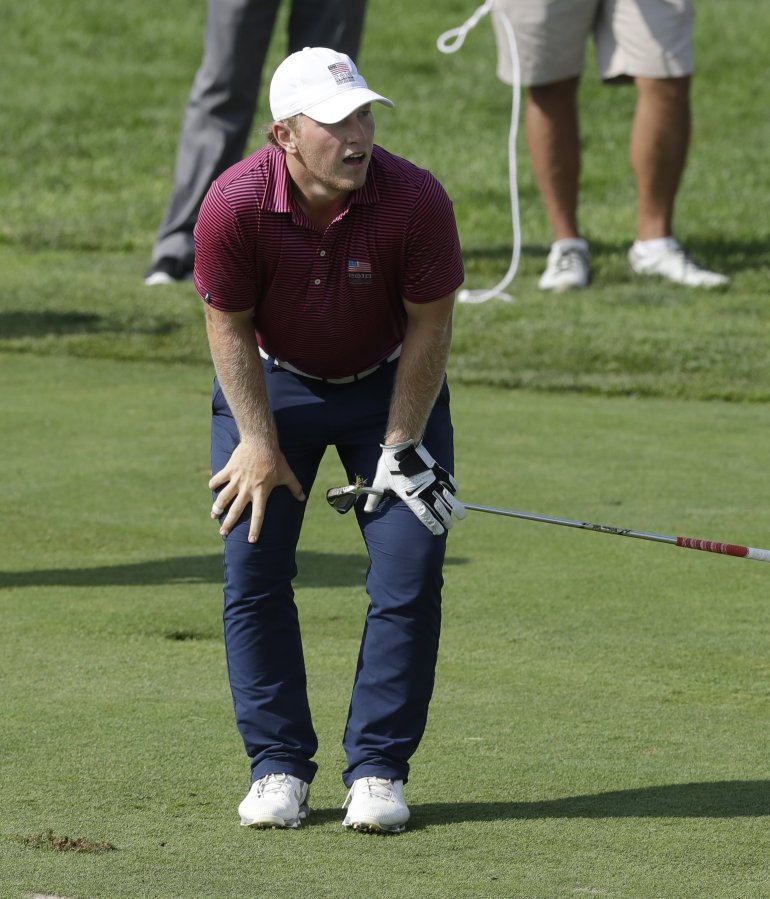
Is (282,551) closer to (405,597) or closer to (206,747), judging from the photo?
(405,597)

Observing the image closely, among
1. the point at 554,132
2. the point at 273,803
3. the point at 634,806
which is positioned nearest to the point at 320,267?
the point at 273,803

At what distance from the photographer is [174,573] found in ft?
19.3

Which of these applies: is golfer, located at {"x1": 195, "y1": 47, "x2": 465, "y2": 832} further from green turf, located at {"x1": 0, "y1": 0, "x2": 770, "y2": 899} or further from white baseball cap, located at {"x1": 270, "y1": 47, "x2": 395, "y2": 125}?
green turf, located at {"x1": 0, "y1": 0, "x2": 770, "y2": 899}

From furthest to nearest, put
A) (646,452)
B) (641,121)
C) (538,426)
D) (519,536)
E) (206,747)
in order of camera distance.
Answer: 1. (641,121)
2. (538,426)
3. (646,452)
4. (519,536)
5. (206,747)

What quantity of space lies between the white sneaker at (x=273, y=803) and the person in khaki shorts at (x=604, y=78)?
7674 millimetres

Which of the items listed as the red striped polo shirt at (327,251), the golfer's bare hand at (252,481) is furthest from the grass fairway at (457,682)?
the red striped polo shirt at (327,251)

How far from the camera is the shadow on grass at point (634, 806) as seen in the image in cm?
393

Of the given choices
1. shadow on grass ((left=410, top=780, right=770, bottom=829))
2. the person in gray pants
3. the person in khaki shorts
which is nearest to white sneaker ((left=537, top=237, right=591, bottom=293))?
the person in khaki shorts

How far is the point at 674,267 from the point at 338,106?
8.00 m

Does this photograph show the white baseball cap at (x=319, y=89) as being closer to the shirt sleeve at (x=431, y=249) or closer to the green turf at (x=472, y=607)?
the shirt sleeve at (x=431, y=249)

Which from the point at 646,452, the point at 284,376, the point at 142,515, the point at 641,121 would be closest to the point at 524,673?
the point at 284,376

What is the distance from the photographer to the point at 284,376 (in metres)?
4.08

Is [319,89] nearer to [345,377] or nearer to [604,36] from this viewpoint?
[345,377]

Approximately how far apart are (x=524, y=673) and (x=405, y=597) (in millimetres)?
1043
